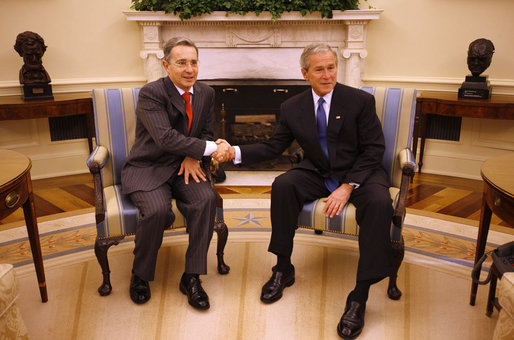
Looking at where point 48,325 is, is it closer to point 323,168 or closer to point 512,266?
point 323,168

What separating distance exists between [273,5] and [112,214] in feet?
8.42

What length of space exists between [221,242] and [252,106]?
216 cm

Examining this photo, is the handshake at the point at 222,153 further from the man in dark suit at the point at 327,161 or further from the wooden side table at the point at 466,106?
the wooden side table at the point at 466,106

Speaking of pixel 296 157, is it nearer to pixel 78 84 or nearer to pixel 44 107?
pixel 44 107

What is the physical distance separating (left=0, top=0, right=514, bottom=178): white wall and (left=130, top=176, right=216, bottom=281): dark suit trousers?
94.2 inches

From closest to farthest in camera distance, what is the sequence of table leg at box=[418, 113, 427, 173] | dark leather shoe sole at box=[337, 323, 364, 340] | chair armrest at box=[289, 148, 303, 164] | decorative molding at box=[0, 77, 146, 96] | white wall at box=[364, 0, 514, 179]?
dark leather shoe sole at box=[337, 323, 364, 340]
chair armrest at box=[289, 148, 303, 164]
white wall at box=[364, 0, 514, 179]
decorative molding at box=[0, 77, 146, 96]
table leg at box=[418, 113, 427, 173]

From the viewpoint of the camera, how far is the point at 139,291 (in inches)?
83.9

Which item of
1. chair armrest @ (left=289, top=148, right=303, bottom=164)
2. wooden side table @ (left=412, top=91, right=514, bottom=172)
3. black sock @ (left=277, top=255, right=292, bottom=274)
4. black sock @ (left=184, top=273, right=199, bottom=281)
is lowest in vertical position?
black sock @ (left=184, top=273, right=199, bottom=281)

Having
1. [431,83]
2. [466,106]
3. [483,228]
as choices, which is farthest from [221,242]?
[431,83]

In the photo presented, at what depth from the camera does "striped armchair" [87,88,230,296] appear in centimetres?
207

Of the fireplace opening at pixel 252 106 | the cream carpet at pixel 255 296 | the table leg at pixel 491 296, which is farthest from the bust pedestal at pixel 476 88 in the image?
the table leg at pixel 491 296

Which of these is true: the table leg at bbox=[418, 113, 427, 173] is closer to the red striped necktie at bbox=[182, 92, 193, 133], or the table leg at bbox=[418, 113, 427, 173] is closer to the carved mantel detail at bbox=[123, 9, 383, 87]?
the carved mantel detail at bbox=[123, 9, 383, 87]

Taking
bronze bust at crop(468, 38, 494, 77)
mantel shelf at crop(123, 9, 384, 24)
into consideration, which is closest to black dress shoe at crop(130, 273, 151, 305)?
mantel shelf at crop(123, 9, 384, 24)

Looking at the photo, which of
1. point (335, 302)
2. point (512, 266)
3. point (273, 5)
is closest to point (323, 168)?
point (335, 302)
